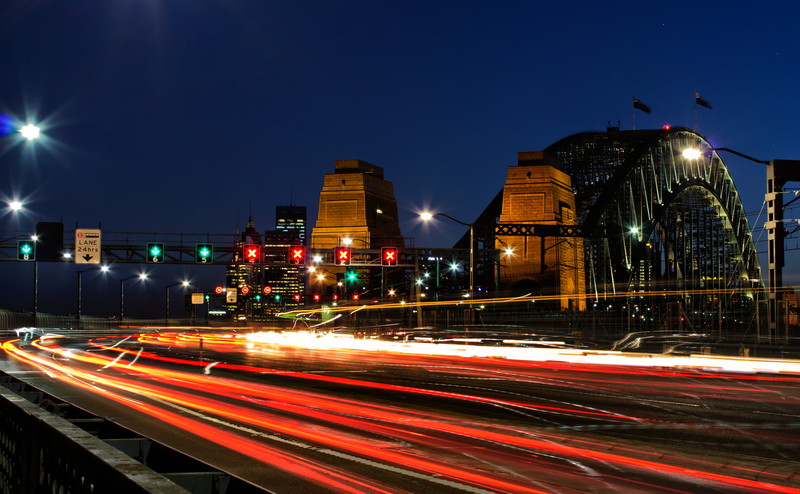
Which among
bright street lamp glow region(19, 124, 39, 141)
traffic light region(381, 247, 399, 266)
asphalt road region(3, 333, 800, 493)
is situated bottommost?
asphalt road region(3, 333, 800, 493)

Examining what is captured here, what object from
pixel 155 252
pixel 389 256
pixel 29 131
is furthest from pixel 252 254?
pixel 29 131

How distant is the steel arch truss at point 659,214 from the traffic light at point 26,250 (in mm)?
48984

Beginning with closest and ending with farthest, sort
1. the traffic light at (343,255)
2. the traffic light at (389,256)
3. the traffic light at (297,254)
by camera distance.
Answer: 1. the traffic light at (297,254)
2. the traffic light at (389,256)
3. the traffic light at (343,255)

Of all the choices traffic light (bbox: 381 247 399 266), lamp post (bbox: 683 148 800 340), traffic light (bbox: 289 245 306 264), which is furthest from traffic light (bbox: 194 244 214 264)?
lamp post (bbox: 683 148 800 340)

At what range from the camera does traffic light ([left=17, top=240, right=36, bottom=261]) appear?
43.7m

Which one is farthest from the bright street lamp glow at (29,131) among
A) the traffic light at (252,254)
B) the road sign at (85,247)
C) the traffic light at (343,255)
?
the traffic light at (343,255)

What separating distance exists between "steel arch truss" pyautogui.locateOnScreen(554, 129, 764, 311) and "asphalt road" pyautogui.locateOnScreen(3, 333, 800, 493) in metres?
51.4

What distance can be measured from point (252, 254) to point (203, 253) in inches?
170

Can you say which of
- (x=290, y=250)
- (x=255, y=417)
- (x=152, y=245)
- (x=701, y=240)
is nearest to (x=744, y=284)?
(x=701, y=240)

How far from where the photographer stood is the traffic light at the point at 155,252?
47.6 m

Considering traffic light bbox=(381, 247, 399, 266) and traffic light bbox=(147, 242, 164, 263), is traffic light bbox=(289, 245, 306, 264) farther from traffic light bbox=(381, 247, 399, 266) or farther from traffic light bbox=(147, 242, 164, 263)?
traffic light bbox=(147, 242, 164, 263)

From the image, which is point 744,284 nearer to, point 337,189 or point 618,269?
point 618,269

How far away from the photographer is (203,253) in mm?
47656

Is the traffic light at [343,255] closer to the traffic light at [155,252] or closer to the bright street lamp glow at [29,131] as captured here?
the traffic light at [155,252]
